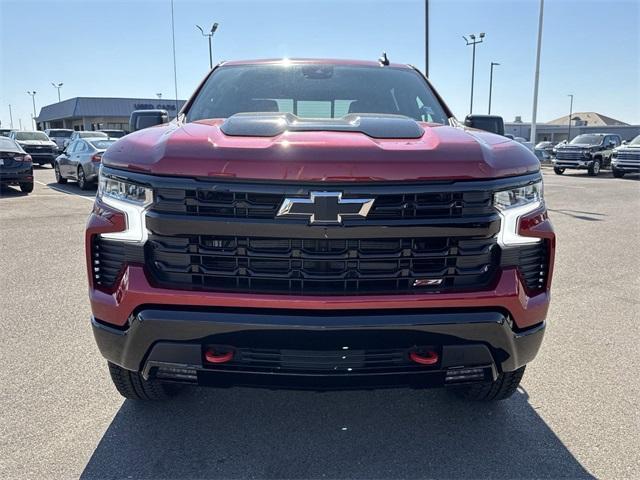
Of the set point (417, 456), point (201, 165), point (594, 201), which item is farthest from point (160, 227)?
point (594, 201)

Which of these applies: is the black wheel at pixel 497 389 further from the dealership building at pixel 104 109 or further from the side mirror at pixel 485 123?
the dealership building at pixel 104 109

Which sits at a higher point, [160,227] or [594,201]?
[160,227]

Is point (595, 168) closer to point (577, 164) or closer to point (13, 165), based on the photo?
point (577, 164)

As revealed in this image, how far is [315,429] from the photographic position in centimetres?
261

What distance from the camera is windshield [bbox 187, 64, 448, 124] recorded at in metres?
3.25

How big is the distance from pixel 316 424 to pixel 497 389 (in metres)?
0.97

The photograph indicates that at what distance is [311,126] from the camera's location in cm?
228

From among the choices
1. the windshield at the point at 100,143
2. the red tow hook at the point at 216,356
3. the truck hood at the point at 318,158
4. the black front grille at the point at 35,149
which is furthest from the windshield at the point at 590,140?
the red tow hook at the point at 216,356

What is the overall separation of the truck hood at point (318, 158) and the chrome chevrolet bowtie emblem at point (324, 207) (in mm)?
73

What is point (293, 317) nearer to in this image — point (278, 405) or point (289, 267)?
point (289, 267)

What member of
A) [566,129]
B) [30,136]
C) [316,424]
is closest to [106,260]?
[316,424]

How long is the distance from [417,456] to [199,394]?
129cm

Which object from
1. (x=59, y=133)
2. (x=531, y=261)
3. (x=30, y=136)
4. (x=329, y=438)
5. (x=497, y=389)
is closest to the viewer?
(x=531, y=261)

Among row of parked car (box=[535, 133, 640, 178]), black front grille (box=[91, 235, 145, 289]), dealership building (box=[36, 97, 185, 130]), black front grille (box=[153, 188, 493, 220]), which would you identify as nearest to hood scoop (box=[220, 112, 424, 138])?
black front grille (box=[153, 188, 493, 220])
